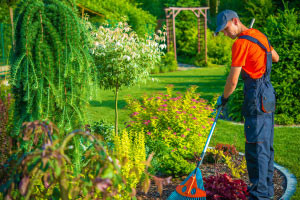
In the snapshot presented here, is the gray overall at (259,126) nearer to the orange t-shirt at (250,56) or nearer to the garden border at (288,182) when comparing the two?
the orange t-shirt at (250,56)

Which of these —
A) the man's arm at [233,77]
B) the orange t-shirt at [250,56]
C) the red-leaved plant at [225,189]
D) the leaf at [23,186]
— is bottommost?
the red-leaved plant at [225,189]

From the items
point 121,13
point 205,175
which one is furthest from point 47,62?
point 121,13

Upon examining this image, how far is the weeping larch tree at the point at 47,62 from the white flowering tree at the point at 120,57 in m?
2.13

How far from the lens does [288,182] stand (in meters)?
4.24

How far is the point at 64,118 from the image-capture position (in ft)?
10.3

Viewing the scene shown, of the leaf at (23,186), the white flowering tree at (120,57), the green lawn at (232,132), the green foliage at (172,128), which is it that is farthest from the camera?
the white flowering tree at (120,57)

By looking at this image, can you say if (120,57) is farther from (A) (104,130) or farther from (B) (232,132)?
(B) (232,132)

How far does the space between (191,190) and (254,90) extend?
128 centimetres

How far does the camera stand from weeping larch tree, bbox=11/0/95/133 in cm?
295

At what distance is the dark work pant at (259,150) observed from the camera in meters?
3.53

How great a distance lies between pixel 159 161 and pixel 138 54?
190 cm

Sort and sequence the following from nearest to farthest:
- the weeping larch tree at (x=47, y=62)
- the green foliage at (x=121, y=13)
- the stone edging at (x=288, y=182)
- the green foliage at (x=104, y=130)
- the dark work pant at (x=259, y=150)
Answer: the weeping larch tree at (x=47, y=62), the dark work pant at (x=259, y=150), the stone edging at (x=288, y=182), the green foliage at (x=104, y=130), the green foliage at (x=121, y=13)

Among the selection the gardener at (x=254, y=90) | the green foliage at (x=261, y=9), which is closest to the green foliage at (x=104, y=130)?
the gardener at (x=254, y=90)

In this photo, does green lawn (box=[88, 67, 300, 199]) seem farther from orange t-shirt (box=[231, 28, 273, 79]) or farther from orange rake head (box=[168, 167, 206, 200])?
orange t-shirt (box=[231, 28, 273, 79])
